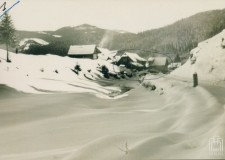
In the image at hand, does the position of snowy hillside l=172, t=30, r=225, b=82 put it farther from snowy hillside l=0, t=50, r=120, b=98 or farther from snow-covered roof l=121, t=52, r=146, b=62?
snowy hillside l=0, t=50, r=120, b=98

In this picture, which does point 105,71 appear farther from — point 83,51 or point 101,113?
point 101,113

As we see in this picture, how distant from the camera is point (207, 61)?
453cm

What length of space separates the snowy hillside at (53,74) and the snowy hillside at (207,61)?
109 centimetres

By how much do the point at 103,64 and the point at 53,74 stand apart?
2.76 feet

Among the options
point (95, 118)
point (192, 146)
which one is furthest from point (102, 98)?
point (192, 146)

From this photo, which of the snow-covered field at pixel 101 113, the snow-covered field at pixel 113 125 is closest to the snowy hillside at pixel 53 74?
the snow-covered field at pixel 101 113

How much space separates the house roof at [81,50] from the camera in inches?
191

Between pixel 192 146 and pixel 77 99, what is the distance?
3040 millimetres

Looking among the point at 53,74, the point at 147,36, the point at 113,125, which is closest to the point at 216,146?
the point at 113,125

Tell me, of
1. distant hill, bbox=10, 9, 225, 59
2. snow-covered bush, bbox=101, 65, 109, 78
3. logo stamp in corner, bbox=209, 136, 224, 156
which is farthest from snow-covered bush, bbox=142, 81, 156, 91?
logo stamp in corner, bbox=209, 136, 224, 156

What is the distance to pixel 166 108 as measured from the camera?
13.8ft

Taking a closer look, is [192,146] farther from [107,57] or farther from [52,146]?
[107,57]

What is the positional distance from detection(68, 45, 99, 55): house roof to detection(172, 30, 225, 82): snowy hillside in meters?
1.28

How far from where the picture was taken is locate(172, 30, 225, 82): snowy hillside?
4336mm
